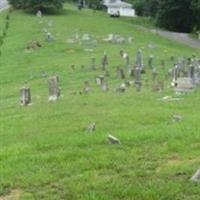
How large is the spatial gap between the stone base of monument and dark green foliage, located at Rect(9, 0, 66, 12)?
54.0m

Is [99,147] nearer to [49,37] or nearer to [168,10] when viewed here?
[49,37]

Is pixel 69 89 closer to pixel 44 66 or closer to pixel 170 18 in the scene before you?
pixel 44 66

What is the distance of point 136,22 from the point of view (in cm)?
8969

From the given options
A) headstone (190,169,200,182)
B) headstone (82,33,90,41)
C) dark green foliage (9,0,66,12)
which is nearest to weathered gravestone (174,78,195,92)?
headstone (190,169,200,182)

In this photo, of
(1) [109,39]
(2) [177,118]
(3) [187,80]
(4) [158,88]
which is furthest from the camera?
(1) [109,39]

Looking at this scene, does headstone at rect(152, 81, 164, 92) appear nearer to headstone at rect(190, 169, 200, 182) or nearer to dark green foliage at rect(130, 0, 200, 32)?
headstone at rect(190, 169, 200, 182)

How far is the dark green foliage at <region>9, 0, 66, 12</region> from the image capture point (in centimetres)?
7931

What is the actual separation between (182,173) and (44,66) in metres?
32.0

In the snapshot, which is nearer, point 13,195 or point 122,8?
point 13,195

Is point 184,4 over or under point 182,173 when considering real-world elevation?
under

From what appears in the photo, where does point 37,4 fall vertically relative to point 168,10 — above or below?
below

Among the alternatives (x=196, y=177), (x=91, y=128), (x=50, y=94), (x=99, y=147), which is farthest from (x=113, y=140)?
(x=50, y=94)

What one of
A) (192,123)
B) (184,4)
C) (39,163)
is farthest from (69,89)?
(184,4)

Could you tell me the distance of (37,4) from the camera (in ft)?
261
